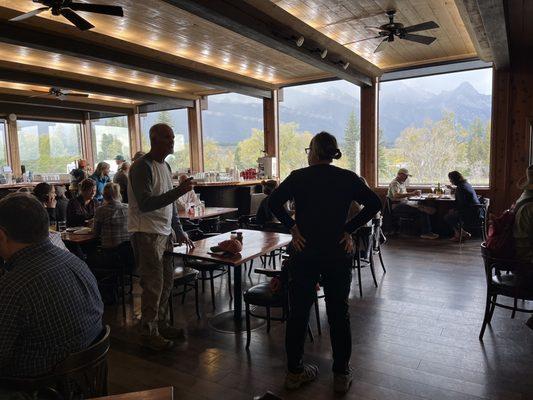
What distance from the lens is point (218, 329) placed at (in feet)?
11.3

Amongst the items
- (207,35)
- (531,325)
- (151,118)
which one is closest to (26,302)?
(531,325)

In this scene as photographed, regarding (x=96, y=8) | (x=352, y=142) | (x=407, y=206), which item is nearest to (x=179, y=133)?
(x=352, y=142)

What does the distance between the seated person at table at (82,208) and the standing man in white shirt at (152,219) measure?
2.00 m

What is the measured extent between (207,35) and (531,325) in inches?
212

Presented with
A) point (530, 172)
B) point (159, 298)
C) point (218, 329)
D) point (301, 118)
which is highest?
point (301, 118)

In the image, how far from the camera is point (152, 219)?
9.39 ft

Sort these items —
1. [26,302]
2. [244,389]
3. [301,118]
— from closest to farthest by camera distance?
[26,302], [244,389], [301,118]

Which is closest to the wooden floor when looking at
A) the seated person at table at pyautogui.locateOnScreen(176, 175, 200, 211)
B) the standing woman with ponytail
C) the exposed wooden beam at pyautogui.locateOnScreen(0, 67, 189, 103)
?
the standing woman with ponytail

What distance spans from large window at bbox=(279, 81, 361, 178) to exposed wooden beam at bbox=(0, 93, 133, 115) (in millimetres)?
4998

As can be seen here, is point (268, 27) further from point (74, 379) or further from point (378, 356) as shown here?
point (74, 379)

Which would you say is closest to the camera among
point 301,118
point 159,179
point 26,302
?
point 26,302

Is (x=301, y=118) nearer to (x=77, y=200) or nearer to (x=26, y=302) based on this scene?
(x=77, y=200)

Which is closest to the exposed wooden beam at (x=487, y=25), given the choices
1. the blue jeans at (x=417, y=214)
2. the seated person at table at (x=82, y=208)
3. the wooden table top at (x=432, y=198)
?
the wooden table top at (x=432, y=198)

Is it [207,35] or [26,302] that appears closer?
[26,302]
